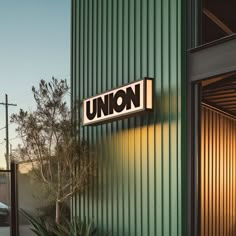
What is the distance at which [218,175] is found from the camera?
8.12 metres

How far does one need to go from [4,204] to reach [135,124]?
3.93 meters

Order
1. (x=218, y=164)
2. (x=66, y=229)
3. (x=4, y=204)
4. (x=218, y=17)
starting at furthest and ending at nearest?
(x=4, y=204) < (x=218, y=17) < (x=218, y=164) < (x=66, y=229)

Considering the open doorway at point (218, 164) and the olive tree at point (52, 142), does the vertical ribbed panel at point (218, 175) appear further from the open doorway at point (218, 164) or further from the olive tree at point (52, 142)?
the olive tree at point (52, 142)

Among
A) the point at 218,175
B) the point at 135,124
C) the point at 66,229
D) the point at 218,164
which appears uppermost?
the point at 135,124

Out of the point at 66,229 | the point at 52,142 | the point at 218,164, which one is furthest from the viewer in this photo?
the point at 218,164

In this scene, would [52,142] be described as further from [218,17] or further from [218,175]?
[218,17]

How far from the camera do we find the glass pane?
8.75 meters

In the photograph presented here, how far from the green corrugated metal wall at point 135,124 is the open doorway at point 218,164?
5.02ft

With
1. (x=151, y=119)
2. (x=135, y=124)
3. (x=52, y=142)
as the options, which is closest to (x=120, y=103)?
(x=135, y=124)

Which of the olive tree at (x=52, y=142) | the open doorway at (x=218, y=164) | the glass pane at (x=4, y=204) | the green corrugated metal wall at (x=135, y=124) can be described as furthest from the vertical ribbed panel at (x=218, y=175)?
the glass pane at (x=4, y=204)

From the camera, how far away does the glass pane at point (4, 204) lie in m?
8.75

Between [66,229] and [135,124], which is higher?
[135,124]

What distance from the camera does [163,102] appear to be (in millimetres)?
5805

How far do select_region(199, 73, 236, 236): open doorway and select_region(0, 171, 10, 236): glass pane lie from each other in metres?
3.93
